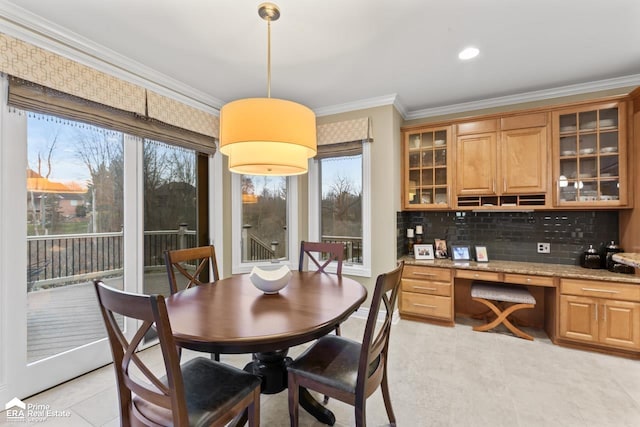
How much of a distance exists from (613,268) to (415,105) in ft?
8.81

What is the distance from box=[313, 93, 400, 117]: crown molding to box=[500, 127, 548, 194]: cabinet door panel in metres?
1.33

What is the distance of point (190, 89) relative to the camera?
121 inches

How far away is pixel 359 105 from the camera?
3.56 metres

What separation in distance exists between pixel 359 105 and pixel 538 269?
270cm

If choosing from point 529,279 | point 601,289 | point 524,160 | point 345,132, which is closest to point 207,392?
point 345,132

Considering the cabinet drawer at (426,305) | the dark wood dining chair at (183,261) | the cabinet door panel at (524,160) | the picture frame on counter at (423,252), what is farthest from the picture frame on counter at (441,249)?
the dark wood dining chair at (183,261)

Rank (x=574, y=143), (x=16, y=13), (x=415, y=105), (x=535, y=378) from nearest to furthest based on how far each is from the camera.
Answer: (x=16, y=13), (x=535, y=378), (x=574, y=143), (x=415, y=105)

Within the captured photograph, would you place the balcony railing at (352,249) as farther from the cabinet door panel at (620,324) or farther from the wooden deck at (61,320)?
the wooden deck at (61,320)

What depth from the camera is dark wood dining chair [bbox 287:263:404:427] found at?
1.40 m

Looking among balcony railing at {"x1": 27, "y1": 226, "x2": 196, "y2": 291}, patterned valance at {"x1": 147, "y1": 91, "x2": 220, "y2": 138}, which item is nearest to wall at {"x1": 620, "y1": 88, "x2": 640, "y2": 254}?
patterned valance at {"x1": 147, "y1": 91, "x2": 220, "y2": 138}

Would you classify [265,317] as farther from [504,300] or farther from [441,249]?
[441,249]

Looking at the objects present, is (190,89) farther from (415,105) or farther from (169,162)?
(415,105)

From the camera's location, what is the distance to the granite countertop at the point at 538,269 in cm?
263

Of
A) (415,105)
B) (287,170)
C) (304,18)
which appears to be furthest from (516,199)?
(304,18)
